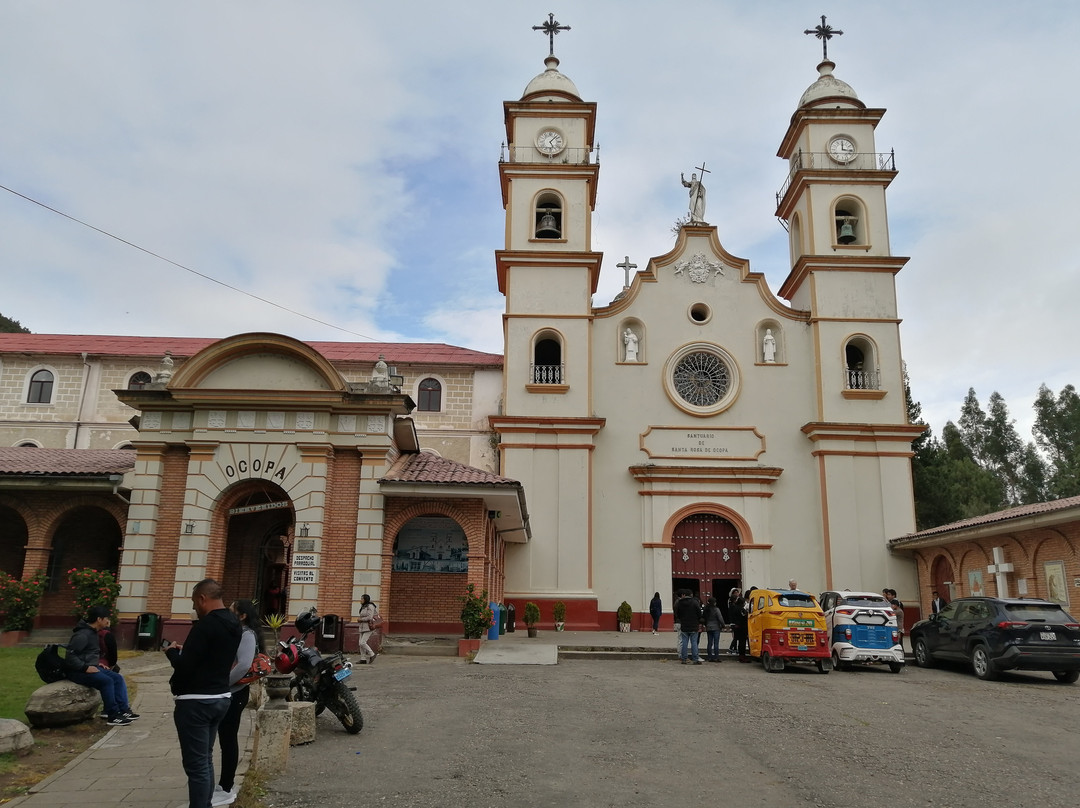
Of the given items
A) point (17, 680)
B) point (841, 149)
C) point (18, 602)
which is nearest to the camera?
point (17, 680)

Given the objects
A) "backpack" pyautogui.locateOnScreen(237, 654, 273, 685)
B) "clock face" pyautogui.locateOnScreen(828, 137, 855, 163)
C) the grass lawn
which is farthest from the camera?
"clock face" pyautogui.locateOnScreen(828, 137, 855, 163)

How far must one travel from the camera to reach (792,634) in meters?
16.3

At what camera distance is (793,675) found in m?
16.1

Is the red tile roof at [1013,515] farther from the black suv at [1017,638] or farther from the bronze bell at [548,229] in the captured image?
the bronze bell at [548,229]

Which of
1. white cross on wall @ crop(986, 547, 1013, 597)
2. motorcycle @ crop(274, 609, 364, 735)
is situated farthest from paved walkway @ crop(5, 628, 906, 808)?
white cross on wall @ crop(986, 547, 1013, 597)

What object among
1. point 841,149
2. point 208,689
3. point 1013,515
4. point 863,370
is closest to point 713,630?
point 1013,515

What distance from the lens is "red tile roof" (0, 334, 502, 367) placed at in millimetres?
32562

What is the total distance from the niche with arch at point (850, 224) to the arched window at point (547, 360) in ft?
33.4

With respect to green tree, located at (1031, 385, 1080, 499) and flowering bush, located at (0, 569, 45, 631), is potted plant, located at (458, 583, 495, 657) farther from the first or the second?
green tree, located at (1031, 385, 1080, 499)

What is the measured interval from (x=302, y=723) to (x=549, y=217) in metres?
22.7

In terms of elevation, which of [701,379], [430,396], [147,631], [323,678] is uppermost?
[430,396]

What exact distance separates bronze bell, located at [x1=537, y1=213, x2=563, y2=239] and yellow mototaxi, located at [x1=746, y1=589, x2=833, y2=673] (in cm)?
1574

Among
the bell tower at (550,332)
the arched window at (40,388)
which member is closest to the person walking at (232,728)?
the bell tower at (550,332)

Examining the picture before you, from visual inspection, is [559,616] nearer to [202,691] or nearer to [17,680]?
[17,680]
